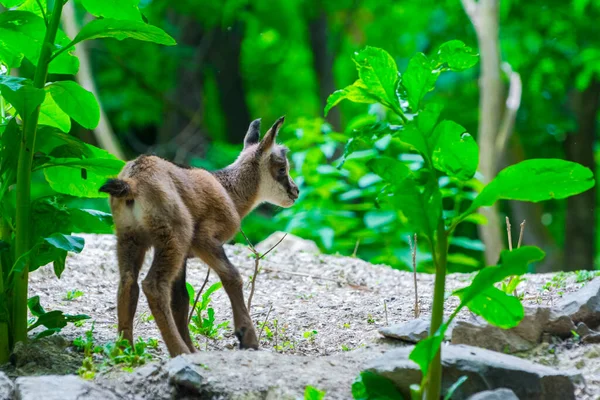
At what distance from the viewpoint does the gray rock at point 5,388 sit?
3.33m

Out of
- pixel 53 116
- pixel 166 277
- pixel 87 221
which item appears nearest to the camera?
pixel 166 277

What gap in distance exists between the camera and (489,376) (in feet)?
10.6

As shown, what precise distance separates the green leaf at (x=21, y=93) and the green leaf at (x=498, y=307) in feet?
7.48

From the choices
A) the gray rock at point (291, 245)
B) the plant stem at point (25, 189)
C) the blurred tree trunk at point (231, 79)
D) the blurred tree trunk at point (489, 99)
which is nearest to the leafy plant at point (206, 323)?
the plant stem at point (25, 189)

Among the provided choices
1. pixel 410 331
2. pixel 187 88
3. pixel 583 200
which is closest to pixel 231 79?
pixel 187 88

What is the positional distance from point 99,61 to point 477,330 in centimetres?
1308

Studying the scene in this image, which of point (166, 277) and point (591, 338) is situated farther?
point (166, 277)

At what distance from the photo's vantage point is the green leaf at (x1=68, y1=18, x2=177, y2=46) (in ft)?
12.4

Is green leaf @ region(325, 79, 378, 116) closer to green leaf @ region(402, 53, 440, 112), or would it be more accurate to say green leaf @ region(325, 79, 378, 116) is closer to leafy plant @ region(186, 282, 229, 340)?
green leaf @ region(402, 53, 440, 112)

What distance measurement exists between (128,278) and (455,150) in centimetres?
204

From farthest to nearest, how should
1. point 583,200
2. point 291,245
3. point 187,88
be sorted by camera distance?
1. point 187,88
2. point 583,200
3. point 291,245

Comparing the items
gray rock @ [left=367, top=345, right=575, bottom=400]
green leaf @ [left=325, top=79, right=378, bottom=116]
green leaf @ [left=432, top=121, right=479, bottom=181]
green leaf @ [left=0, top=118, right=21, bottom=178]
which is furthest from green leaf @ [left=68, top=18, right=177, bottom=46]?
gray rock @ [left=367, top=345, right=575, bottom=400]

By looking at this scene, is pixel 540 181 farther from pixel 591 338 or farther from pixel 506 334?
pixel 591 338

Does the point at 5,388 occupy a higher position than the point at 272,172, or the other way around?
the point at 272,172
